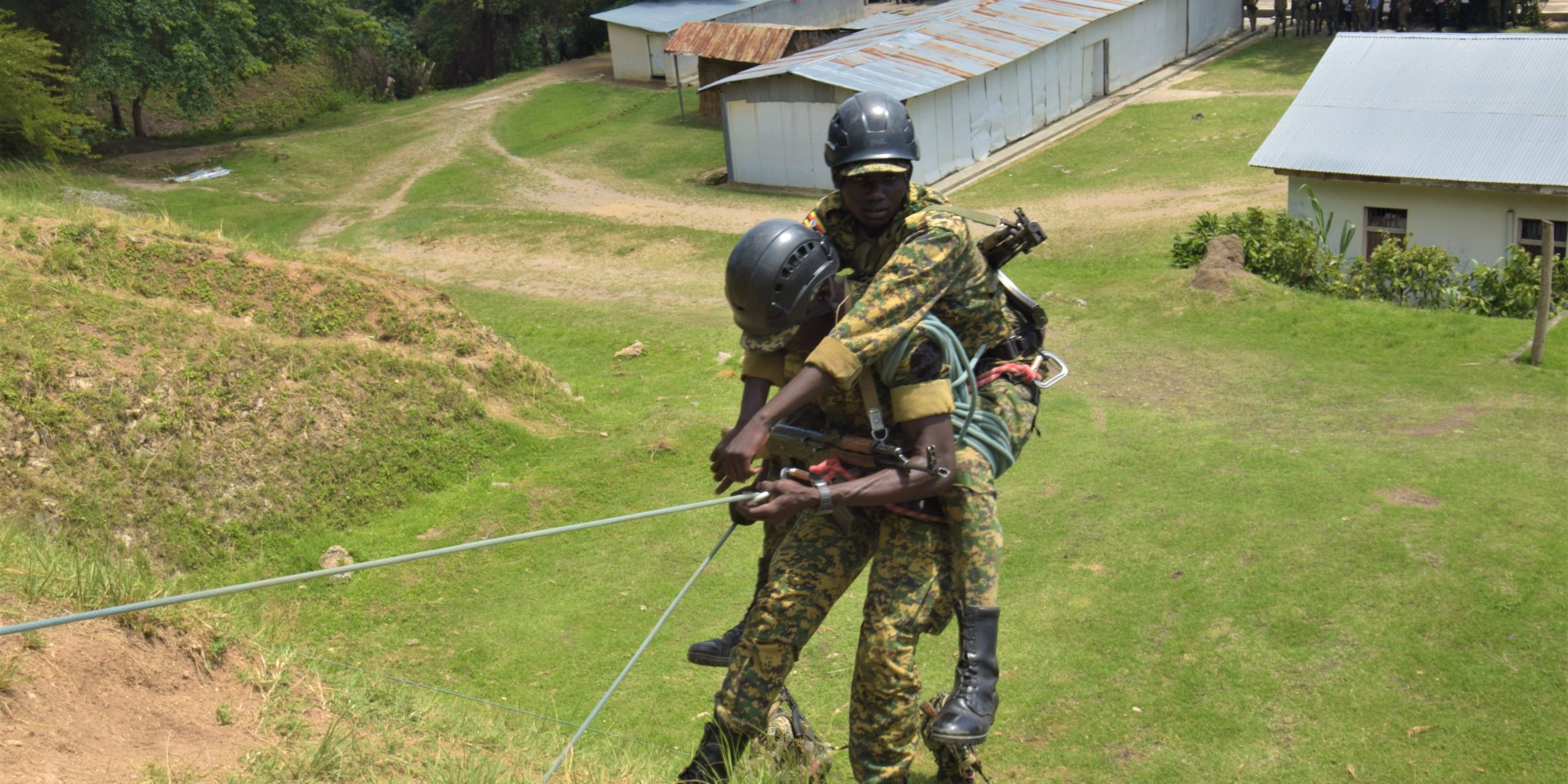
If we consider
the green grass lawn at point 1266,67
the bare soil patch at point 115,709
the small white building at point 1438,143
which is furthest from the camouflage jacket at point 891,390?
the green grass lawn at point 1266,67

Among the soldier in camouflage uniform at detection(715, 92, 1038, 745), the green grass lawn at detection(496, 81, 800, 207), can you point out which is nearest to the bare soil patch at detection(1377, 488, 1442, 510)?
the soldier in camouflage uniform at detection(715, 92, 1038, 745)

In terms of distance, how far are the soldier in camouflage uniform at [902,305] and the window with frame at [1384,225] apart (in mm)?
16127

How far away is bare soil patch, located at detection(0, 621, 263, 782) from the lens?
4.71m

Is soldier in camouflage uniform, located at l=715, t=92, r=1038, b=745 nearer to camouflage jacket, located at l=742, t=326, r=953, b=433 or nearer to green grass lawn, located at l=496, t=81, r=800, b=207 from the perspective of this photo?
camouflage jacket, located at l=742, t=326, r=953, b=433

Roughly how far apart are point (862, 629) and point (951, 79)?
24.2 m

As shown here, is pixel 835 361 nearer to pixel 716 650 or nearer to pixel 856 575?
pixel 856 575

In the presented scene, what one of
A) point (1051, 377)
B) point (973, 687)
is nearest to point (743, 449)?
point (973, 687)

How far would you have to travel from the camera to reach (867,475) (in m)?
5.47

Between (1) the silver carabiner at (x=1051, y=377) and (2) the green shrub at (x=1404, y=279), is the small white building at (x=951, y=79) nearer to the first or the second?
(2) the green shrub at (x=1404, y=279)

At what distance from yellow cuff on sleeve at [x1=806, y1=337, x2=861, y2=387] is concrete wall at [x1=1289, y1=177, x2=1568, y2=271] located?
16929 mm

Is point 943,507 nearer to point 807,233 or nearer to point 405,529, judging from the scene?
point 807,233

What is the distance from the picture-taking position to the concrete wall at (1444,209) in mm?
18641

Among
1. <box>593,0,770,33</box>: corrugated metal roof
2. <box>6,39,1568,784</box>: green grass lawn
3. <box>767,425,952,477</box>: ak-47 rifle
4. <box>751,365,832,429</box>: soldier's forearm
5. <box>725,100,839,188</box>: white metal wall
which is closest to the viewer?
<box>751,365,832,429</box>: soldier's forearm

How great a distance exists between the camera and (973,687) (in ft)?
17.6
